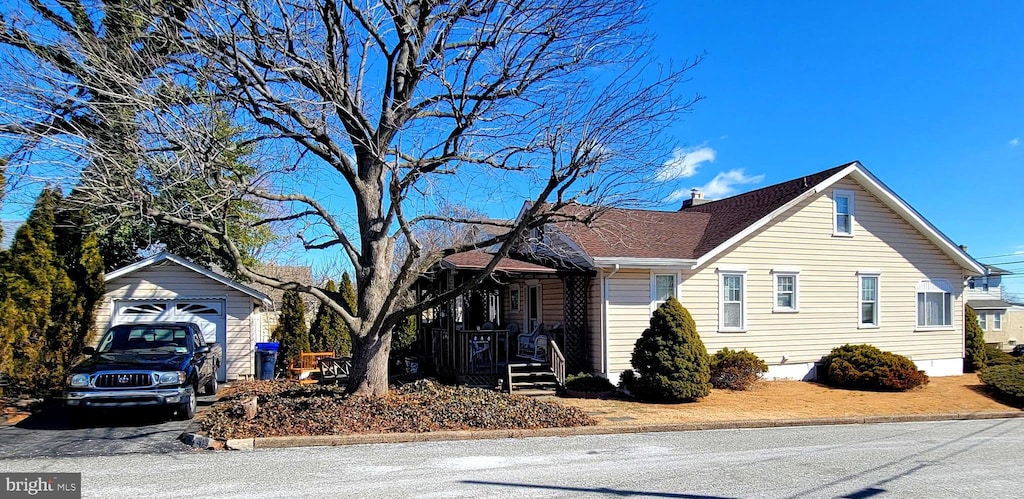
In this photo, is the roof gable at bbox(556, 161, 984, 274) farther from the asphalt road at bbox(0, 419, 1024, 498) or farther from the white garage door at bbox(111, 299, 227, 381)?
the white garage door at bbox(111, 299, 227, 381)

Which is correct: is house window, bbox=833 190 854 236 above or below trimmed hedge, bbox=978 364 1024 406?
above

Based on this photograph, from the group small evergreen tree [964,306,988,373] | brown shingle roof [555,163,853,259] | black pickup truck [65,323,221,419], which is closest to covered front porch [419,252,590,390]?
brown shingle roof [555,163,853,259]

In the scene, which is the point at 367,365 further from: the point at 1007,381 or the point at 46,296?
the point at 1007,381

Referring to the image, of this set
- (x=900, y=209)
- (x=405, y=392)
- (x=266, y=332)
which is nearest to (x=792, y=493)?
(x=405, y=392)

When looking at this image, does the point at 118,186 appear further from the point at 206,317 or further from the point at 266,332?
the point at 266,332

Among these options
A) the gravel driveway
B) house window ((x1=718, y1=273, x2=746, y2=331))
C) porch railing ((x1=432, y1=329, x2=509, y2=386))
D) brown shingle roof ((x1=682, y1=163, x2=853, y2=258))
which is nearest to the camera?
the gravel driveway

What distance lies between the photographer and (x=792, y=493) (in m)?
7.23

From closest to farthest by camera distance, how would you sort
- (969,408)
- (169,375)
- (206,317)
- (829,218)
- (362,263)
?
(169,375), (362,263), (969,408), (206,317), (829,218)

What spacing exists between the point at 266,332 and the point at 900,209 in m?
23.4

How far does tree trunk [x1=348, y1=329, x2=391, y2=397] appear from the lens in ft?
39.2

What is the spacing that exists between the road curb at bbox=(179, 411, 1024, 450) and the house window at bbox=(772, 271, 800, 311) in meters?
4.88

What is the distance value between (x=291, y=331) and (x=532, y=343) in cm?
722

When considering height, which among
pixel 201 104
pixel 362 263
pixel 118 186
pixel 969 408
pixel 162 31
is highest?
pixel 162 31

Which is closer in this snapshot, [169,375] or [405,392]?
[169,375]
